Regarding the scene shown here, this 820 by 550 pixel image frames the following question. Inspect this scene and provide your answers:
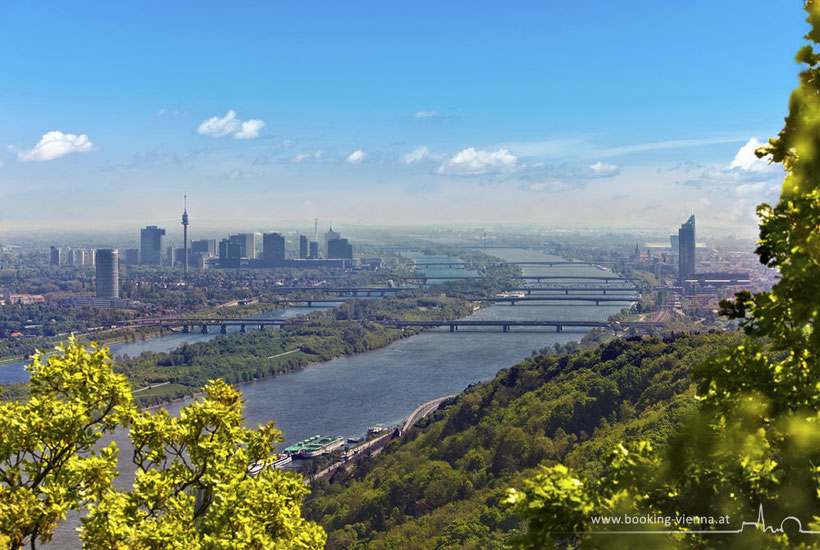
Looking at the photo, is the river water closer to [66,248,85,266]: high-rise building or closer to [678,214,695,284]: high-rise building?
[678,214,695,284]: high-rise building

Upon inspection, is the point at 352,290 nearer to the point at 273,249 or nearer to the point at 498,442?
the point at 273,249

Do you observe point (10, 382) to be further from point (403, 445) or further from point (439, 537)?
point (439, 537)

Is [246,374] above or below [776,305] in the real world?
below

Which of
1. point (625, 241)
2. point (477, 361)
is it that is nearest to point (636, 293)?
point (477, 361)

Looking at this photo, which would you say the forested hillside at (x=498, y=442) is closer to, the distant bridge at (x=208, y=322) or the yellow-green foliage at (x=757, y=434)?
the yellow-green foliage at (x=757, y=434)

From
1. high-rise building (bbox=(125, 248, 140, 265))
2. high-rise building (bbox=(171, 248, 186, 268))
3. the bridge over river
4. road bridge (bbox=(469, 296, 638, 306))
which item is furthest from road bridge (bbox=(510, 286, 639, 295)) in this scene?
high-rise building (bbox=(125, 248, 140, 265))

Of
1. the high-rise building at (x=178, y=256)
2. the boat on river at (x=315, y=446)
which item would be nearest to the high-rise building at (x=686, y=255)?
the boat on river at (x=315, y=446)
